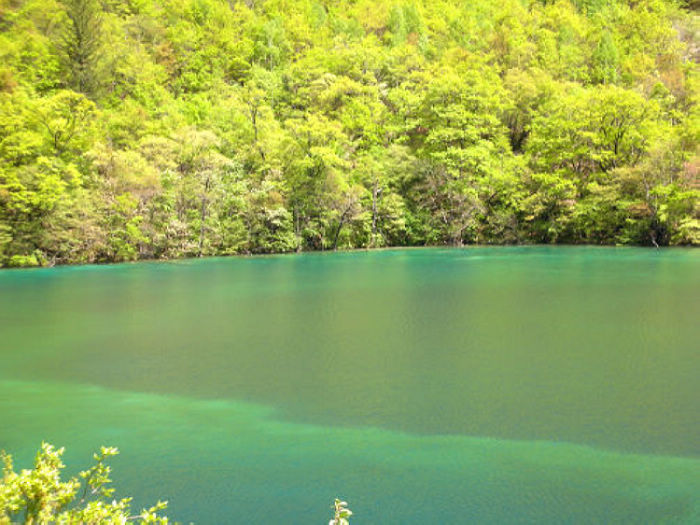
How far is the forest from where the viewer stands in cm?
3262

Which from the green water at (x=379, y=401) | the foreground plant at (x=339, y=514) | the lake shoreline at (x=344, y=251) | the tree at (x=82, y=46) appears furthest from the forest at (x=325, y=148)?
the foreground plant at (x=339, y=514)

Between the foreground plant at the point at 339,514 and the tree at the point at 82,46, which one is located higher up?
the tree at the point at 82,46

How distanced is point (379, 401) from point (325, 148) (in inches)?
1201

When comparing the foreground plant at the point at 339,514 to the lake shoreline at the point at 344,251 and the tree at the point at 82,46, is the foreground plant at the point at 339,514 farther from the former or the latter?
the tree at the point at 82,46

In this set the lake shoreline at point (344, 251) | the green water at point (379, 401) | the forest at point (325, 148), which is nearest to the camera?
the green water at point (379, 401)

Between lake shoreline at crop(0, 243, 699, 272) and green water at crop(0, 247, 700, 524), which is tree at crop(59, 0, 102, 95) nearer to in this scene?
lake shoreline at crop(0, 243, 699, 272)

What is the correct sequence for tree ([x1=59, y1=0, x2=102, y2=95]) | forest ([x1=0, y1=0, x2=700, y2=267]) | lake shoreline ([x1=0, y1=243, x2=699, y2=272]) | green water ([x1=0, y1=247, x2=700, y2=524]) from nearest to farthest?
green water ([x1=0, y1=247, x2=700, y2=524]) < lake shoreline ([x1=0, y1=243, x2=699, y2=272]) < forest ([x1=0, y1=0, x2=700, y2=267]) < tree ([x1=59, y1=0, x2=102, y2=95])

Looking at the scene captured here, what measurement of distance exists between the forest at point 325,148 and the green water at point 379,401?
1610 cm

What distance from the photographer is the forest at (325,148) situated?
32.6m

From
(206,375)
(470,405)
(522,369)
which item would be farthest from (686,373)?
(206,375)

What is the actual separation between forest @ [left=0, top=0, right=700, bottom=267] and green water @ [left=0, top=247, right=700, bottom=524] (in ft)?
52.8

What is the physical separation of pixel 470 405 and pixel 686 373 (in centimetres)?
382

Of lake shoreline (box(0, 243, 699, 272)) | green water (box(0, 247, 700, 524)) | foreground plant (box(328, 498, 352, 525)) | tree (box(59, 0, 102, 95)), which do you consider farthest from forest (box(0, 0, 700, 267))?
foreground plant (box(328, 498, 352, 525))

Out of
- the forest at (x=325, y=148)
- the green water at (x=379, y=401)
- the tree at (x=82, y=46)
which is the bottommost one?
the green water at (x=379, y=401)
